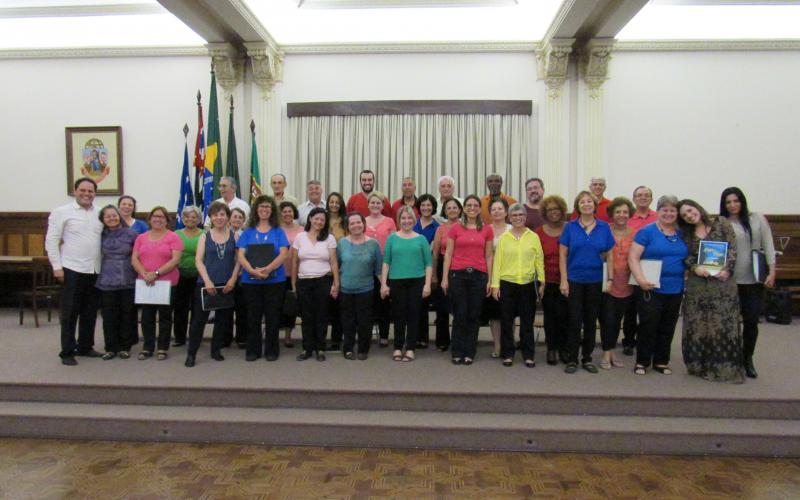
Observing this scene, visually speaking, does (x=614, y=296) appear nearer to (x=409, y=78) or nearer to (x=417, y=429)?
(x=417, y=429)

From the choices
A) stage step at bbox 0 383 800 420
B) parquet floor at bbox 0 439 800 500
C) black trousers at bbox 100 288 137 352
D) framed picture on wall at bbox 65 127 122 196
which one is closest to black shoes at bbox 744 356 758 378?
stage step at bbox 0 383 800 420

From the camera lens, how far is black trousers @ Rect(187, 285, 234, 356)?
445 cm

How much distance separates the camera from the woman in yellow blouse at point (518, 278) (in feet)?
14.1

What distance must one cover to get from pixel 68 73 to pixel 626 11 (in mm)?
7646

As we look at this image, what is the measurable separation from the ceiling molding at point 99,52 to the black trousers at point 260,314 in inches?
181

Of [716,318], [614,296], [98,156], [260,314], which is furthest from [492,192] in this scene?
[98,156]

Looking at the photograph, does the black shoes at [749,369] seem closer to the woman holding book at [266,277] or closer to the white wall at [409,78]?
the woman holding book at [266,277]

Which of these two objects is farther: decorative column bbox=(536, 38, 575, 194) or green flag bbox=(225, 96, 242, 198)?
decorative column bbox=(536, 38, 575, 194)

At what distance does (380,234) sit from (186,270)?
1792 mm

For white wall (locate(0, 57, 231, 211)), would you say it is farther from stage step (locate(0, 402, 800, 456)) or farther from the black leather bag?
the black leather bag

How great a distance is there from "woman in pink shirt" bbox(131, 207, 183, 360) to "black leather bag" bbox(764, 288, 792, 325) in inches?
276

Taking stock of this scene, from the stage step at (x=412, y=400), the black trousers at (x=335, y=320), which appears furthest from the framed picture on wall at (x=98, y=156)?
the black trousers at (x=335, y=320)

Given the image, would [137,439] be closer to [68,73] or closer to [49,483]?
[49,483]

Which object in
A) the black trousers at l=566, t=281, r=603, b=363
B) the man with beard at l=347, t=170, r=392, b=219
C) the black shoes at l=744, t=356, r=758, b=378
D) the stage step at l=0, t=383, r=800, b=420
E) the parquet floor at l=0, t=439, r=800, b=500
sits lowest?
the parquet floor at l=0, t=439, r=800, b=500
